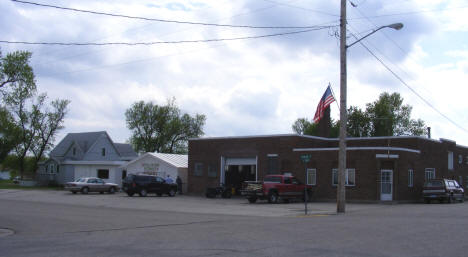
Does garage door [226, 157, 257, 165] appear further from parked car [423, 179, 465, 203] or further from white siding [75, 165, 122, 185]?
white siding [75, 165, 122, 185]

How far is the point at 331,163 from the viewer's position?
35.5 meters

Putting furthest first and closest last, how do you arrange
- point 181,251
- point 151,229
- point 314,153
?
1. point 314,153
2. point 151,229
3. point 181,251

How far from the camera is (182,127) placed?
85562mm

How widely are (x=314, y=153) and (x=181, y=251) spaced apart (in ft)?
88.3

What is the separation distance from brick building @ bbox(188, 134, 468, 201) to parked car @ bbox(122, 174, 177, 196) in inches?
174

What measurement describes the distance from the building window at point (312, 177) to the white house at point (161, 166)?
14977mm

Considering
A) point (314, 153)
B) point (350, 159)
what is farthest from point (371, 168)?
point (314, 153)

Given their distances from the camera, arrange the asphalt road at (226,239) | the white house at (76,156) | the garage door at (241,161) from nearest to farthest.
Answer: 1. the asphalt road at (226,239)
2. the garage door at (241,161)
3. the white house at (76,156)

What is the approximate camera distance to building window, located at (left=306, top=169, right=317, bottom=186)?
120 feet

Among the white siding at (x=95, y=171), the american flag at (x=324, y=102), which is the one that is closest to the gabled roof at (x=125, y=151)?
the white siding at (x=95, y=171)

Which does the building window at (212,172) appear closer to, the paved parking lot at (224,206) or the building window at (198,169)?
the building window at (198,169)

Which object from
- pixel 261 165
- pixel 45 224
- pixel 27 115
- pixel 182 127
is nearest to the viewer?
pixel 45 224

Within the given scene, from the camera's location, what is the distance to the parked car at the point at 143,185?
1553 inches

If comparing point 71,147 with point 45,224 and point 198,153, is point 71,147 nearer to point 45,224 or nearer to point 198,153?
point 198,153
